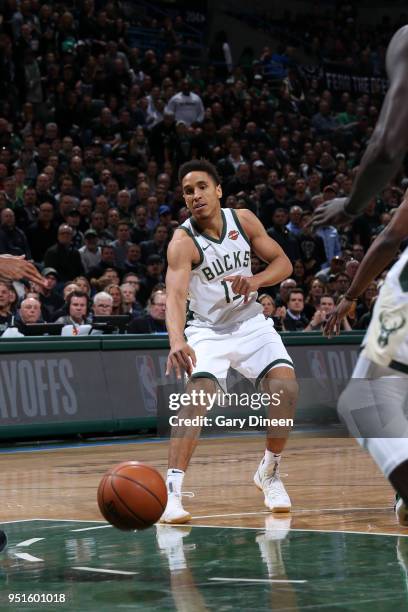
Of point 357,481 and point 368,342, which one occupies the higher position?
point 368,342

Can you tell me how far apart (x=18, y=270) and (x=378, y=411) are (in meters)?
2.59

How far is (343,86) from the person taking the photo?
27.1m

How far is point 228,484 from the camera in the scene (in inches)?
355

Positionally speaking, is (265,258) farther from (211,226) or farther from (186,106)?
(186,106)

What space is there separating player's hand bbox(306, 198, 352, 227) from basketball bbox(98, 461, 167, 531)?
2207mm

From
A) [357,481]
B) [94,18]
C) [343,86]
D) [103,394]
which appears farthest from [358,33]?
[357,481]

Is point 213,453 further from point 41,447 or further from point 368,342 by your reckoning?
point 368,342

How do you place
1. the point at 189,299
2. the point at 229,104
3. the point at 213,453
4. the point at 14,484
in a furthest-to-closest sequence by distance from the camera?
1. the point at 229,104
2. the point at 213,453
3. the point at 14,484
4. the point at 189,299

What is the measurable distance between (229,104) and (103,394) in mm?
10632

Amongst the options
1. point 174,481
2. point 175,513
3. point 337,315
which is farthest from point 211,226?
point 337,315

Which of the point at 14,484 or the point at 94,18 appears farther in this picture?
the point at 94,18

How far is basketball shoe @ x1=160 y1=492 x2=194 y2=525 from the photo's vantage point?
274 inches

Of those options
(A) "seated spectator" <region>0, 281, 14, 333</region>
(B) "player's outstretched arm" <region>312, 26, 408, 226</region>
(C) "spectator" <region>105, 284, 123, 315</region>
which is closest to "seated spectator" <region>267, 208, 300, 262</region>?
(C) "spectator" <region>105, 284, 123, 315</region>

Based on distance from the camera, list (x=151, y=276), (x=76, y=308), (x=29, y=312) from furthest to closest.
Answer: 1. (x=151, y=276)
2. (x=76, y=308)
3. (x=29, y=312)
